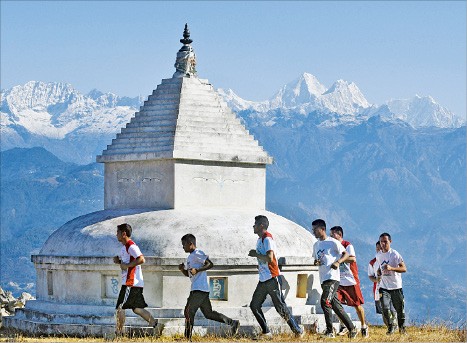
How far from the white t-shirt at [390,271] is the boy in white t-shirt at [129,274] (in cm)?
459

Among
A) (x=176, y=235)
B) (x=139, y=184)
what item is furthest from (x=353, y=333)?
(x=139, y=184)

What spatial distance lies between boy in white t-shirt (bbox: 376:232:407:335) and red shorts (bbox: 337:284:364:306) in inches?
28.1

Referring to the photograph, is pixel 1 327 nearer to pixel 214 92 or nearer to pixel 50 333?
pixel 50 333

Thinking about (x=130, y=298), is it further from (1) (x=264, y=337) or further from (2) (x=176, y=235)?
(2) (x=176, y=235)

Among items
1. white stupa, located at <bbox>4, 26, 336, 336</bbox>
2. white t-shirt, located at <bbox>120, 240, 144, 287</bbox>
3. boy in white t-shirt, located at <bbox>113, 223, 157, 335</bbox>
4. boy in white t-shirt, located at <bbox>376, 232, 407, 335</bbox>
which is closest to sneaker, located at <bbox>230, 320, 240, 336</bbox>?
white stupa, located at <bbox>4, 26, 336, 336</bbox>

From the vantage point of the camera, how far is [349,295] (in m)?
20.8

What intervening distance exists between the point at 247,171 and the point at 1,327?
6.33 m

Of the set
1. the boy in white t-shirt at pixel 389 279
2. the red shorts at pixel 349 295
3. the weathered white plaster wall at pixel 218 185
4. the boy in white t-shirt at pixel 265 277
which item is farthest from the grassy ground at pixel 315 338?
the weathered white plaster wall at pixel 218 185

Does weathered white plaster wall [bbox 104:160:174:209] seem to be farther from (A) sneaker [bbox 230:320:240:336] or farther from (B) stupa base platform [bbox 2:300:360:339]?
(A) sneaker [bbox 230:320:240:336]

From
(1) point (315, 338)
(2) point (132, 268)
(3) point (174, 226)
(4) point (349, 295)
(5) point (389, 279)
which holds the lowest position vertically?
A: (1) point (315, 338)

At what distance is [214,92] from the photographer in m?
26.1

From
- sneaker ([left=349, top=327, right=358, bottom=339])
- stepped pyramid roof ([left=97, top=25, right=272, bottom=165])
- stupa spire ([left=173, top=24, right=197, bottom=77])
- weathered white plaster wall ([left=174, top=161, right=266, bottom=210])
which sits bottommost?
sneaker ([left=349, top=327, right=358, bottom=339])

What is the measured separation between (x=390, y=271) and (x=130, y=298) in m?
5.04

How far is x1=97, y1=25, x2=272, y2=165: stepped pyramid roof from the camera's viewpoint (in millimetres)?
24641
